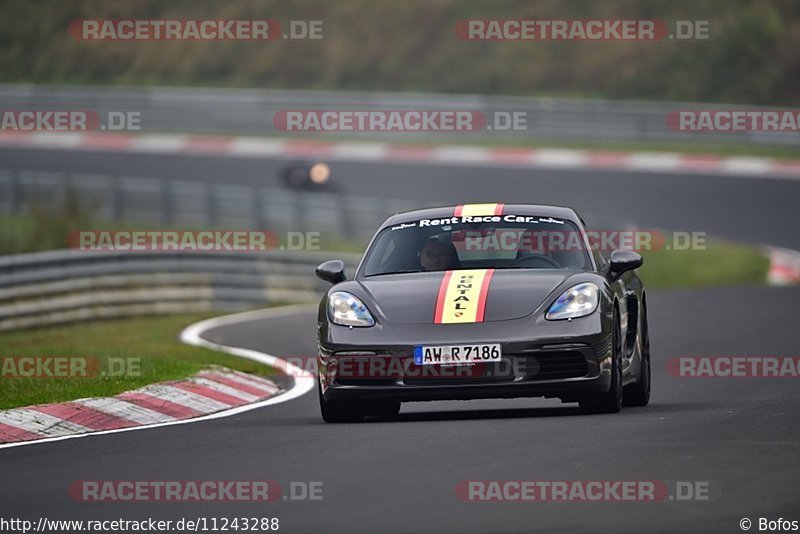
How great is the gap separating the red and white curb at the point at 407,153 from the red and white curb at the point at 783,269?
8.56 m

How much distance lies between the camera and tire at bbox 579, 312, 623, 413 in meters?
9.95

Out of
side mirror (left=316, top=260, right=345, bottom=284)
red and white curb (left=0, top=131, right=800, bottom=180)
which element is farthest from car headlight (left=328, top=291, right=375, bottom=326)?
red and white curb (left=0, top=131, right=800, bottom=180)

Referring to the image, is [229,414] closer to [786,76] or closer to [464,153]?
[464,153]

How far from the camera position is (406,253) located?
1085cm

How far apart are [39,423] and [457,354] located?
258cm

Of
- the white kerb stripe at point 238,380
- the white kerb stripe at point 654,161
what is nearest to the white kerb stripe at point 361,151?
the white kerb stripe at point 654,161

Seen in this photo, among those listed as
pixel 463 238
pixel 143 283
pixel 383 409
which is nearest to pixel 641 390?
pixel 463 238

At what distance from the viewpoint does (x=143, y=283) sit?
2183cm

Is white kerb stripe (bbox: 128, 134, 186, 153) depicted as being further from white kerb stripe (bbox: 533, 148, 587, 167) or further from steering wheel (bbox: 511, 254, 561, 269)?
steering wheel (bbox: 511, 254, 561, 269)

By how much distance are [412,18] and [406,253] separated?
4048 cm

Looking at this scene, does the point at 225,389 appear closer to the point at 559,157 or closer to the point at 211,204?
the point at 211,204

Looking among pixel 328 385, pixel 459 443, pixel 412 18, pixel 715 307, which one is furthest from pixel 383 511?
pixel 412 18

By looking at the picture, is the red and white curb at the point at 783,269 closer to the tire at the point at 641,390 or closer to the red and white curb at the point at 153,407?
the red and white curb at the point at 153,407

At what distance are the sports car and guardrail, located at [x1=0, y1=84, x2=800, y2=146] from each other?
28396 millimetres
